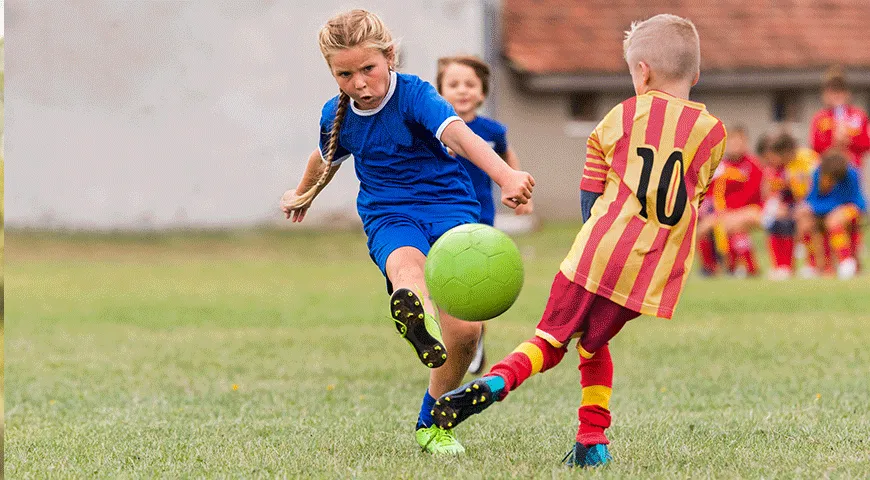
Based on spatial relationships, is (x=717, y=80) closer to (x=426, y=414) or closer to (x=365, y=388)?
(x=365, y=388)

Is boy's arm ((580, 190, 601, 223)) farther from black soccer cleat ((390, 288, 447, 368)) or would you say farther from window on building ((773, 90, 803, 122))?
window on building ((773, 90, 803, 122))

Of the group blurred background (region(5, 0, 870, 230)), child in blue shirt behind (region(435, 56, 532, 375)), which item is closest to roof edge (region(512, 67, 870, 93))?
blurred background (region(5, 0, 870, 230))

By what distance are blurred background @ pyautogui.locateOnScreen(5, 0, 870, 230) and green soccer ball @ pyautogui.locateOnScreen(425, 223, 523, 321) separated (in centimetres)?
2159

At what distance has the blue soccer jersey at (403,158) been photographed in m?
5.16

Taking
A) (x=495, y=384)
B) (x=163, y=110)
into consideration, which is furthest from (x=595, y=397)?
(x=163, y=110)

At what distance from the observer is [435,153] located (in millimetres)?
5297

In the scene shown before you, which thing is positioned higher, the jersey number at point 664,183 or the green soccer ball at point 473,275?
the jersey number at point 664,183

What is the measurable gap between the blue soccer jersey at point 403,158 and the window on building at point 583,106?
22.7 m

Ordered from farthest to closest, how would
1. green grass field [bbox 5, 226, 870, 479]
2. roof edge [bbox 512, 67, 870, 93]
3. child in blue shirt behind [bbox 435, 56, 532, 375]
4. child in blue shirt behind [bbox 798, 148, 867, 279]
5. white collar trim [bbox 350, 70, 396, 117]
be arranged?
roof edge [bbox 512, 67, 870, 93], child in blue shirt behind [bbox 798, 148, 867, 279], child in blue shirt behind [bbox 435, 56, 532, 375], white collar trim [bbox 350, 70, 396, 117], green grass field [bbox 5, 226, 870, 479]

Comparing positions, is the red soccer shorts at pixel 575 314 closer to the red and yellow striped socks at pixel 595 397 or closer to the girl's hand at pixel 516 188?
the red and yellow striped socks at pixel 595 397

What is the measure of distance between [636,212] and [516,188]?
449 millimetres

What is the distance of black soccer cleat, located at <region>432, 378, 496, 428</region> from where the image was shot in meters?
4.31

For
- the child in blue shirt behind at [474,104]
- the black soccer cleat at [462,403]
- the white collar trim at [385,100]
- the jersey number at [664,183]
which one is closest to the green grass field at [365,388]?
the black soccer cleat at [462,403]

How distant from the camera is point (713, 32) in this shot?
91.2 feet
